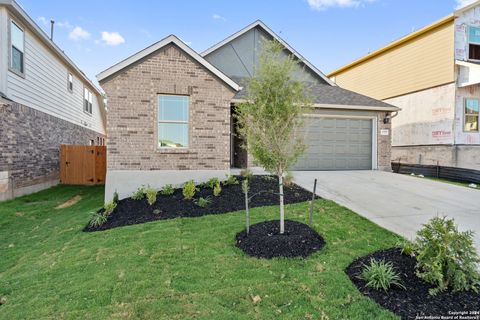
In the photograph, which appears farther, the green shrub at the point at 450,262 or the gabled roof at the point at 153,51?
the gabled roof at the point at 153,51

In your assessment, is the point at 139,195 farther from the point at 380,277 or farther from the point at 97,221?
the point at 380,277

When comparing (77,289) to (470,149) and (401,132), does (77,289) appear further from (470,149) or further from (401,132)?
(401,132)

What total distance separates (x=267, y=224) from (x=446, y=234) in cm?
286

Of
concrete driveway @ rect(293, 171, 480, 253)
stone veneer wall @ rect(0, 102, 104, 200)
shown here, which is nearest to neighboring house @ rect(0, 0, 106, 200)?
stone veneer wall @ rect(0, 102, 104, 200)

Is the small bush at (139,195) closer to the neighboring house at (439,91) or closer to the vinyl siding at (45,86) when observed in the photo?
the vinyl siding at (45,86)

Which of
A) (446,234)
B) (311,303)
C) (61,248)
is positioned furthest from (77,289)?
(446,234)

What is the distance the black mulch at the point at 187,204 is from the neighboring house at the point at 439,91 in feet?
34.1

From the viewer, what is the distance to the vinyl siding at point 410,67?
14.2 meters

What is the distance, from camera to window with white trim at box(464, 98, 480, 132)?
1413cm

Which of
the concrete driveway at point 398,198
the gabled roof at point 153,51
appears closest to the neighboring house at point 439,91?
the concrete driveway at point 398,198

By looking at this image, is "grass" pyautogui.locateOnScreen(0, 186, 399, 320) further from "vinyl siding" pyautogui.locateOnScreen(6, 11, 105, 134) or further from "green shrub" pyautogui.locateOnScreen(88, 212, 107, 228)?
"vinyl siding" pyautogui.locateOnScreen(6, 11, 105, 134)

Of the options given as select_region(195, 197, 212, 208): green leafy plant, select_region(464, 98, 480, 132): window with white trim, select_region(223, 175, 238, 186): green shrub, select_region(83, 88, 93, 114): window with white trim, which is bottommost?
select_region(195, 197, 212, 208): green leafy plant

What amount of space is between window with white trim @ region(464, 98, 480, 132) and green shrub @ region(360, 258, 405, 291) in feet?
47.1

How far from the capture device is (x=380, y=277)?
3.46 m
